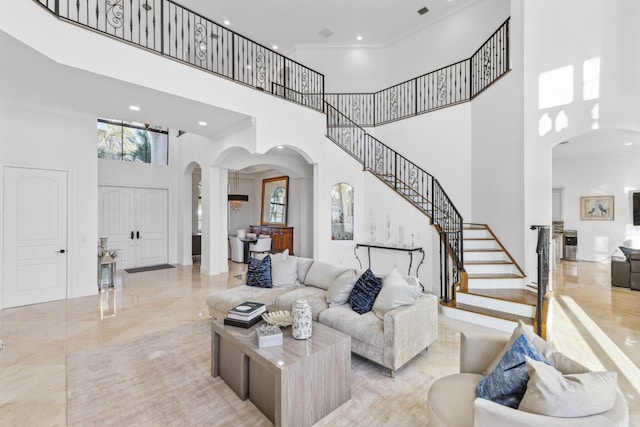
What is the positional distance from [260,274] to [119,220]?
551 centimetres

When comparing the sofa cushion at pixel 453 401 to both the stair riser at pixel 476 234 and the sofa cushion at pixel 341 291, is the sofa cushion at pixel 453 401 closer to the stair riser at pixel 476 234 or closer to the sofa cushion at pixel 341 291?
the sofa cushion at pixel 341 291

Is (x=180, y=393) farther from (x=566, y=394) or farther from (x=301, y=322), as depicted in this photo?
(x=566, y=394)

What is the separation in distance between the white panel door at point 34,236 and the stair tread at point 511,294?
→ 23.3 ft

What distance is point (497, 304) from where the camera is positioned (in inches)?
169

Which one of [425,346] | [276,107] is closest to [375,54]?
[276,107]

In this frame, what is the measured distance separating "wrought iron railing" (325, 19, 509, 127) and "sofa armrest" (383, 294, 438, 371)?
4.85m

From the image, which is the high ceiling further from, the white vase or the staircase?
the white vase

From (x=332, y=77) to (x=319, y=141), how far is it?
4.04 metres

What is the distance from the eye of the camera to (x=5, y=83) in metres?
4.07

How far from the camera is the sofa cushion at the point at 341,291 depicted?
3496 mm

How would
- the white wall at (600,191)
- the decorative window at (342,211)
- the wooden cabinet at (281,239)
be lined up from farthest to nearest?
the wooden cabinet at (281,239) < the white wall at (600,191) < the decorative window at (342,211)

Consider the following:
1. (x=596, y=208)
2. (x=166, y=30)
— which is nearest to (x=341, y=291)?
(x=166, y=30)

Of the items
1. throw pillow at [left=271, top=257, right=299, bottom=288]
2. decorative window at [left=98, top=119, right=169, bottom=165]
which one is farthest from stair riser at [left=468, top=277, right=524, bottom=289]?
decorative window at [left=98, top=119, right=169, bottom=165]

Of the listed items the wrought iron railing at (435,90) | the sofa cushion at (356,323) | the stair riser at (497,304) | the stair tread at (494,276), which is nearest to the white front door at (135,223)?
the wrought iron railing at (435,90)
